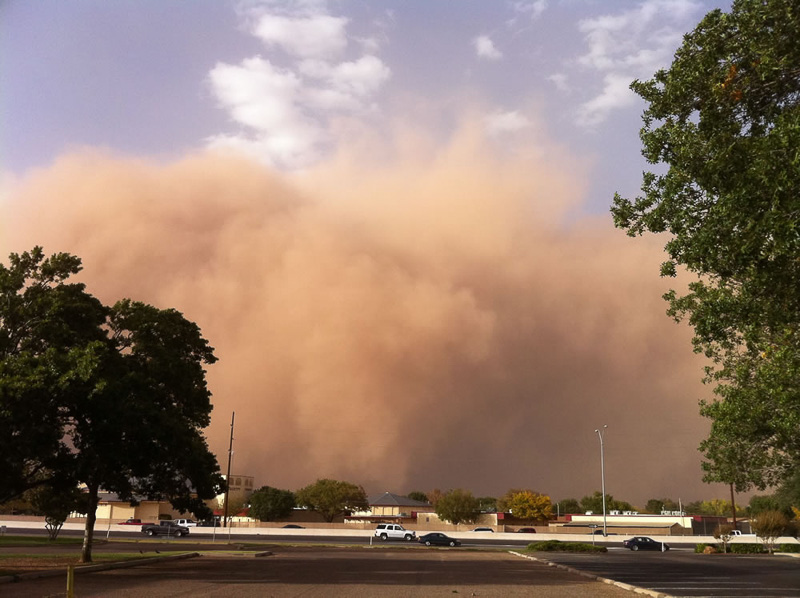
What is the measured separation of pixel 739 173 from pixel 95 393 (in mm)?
24049

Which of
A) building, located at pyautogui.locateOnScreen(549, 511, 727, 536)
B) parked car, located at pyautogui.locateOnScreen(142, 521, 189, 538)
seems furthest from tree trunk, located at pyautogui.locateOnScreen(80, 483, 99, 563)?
building, located at pyautogui.locateOnScreen(549, 511, 727, 536)

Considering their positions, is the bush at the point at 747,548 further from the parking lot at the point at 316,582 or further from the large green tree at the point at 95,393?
the large green tree at the point at 95,393

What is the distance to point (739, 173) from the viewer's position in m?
17.3

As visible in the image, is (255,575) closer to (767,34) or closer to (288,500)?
(767,34)

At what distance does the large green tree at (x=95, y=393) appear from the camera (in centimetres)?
2786

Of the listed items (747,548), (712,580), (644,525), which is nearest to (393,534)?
(747,548)

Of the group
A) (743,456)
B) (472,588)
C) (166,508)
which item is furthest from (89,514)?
(166,508)

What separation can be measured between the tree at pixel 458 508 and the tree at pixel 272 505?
2519cm

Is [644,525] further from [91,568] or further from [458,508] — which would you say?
[91,568]

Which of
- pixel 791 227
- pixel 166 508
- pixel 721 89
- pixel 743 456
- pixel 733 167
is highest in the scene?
pixel 721 89

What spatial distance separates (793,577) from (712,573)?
147 inches

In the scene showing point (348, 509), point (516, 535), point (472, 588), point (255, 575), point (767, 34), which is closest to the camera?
point (767, 34)

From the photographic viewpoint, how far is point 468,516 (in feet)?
392

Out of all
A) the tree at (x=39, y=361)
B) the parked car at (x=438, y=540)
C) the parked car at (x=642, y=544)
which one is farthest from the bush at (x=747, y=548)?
the tree at (x=39, y=361)
